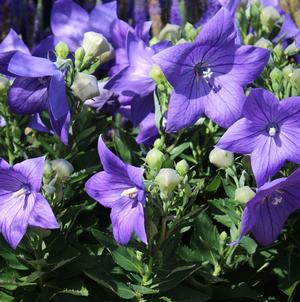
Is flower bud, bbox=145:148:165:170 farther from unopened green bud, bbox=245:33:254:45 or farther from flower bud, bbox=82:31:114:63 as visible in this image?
unopened green bud, bbox=245:33:254:45

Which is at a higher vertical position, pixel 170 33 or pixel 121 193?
pixel 170 33

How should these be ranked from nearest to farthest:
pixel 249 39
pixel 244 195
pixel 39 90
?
pixel 244 195 < pixel 39 90 < pixel 249 39

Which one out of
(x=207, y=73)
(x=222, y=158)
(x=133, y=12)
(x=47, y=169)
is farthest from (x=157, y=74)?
(x=133, y=12)

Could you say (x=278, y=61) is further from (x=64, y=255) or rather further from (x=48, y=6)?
(x=48, y=6)

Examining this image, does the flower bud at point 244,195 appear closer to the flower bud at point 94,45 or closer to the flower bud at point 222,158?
the flower bud at point 222,158

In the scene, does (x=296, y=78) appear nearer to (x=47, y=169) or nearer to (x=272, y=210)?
(x=272, y=210)

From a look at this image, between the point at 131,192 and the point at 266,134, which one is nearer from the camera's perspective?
the point at 131,192

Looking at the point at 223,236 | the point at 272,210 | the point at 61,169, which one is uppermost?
the point at 61,169
